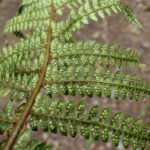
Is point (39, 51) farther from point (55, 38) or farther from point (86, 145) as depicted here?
point (86, 145)

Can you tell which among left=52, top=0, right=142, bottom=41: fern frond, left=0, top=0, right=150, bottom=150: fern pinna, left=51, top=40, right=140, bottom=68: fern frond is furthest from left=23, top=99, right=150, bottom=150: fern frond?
left=52, top=0, right=142, bottom=41: fern frond

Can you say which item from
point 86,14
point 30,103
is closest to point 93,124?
point 30,103

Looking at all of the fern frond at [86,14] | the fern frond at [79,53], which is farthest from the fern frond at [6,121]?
the fern frond at [86,14]

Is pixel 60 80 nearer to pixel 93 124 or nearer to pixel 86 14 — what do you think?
pixel 93 124

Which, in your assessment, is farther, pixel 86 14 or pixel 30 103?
pixel 86 14

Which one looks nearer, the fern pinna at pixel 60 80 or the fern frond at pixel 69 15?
the fern pinna at pixel 60 80

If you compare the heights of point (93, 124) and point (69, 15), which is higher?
point (69, 15)

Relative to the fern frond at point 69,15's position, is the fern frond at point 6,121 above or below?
below

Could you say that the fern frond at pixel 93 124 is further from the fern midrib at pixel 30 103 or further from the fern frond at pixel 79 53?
the fern frond at pixel 79 53

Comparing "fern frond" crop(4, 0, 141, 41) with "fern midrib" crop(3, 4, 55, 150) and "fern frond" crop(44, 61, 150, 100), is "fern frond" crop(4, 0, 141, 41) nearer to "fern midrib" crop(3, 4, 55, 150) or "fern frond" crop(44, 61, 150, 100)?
"fern midrib" crop(3, 4, 55, 150)
